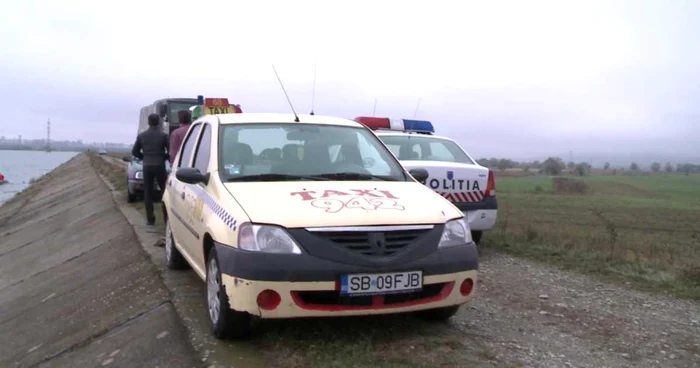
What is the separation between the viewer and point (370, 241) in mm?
4336

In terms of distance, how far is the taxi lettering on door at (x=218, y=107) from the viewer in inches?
561

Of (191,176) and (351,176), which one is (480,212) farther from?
(191,176)

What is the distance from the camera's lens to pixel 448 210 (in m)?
4.86

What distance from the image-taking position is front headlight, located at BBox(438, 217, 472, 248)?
15.2 ft

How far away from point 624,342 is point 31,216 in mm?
22746

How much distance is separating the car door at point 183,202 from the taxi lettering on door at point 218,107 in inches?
270

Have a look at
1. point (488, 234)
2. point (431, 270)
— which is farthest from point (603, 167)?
point (431, 270)

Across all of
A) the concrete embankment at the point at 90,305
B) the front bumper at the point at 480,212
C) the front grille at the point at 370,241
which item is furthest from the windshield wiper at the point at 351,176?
the front bumper at the point at 480,212

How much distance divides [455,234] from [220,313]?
1693 millimetres

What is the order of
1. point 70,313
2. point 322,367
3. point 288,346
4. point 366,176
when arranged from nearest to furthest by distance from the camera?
point 322,367 < point 288,346 < point 366,176 < point 70,313

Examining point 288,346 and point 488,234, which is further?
point 488,234

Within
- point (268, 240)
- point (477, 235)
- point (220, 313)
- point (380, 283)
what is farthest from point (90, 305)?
point (477, 235)

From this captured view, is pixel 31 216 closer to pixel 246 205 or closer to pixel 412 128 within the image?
pixel 412 128

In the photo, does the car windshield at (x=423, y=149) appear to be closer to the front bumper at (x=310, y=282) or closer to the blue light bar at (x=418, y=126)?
the blue light bar at (x=418, y=126)
